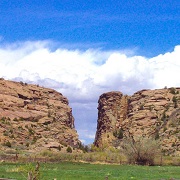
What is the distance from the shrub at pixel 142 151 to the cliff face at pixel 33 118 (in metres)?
23.7

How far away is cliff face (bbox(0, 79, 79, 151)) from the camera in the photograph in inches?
3716

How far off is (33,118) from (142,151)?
41.9 metres

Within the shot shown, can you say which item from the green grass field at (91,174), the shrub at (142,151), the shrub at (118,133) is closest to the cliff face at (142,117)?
the shrub at (118,133)

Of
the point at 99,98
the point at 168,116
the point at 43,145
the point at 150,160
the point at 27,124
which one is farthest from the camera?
the point at 99,98

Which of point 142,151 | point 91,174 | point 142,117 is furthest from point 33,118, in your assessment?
point 91,174

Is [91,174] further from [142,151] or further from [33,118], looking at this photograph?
[33,118]

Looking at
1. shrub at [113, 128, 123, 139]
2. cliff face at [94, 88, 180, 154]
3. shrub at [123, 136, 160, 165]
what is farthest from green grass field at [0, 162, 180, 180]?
shrub at [113, 128, 123, 139]

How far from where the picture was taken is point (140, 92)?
139 meters

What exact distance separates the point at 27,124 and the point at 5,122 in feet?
20.3

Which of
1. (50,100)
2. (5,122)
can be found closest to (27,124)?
(5,122)

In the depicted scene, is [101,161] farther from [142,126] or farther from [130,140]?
[142,126]

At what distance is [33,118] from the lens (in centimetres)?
10819

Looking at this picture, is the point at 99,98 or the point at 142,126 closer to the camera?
the point at 142,126

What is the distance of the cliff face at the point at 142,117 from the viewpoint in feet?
361
